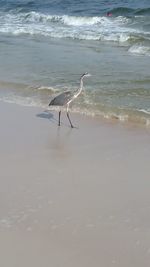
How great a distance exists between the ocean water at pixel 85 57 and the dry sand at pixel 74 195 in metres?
1.34

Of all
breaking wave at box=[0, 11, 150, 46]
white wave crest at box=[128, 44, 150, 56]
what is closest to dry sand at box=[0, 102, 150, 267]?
white wave crest at box=[128, 44, 150, 56]

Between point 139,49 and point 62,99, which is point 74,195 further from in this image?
point 139,49

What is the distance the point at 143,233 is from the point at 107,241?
14.9 inches

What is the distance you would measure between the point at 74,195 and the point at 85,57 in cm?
919

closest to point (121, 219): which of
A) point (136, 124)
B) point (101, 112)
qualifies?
point (136, 124)

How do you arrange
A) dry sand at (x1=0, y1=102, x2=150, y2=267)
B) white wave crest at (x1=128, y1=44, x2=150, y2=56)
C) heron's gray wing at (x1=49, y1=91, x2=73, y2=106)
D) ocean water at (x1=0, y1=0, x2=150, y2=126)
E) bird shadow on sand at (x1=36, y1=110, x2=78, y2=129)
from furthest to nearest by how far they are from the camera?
white wave crest at (x1=128, y1=44, x2=150, y2=56) < ocean water at (x1=0, y1=0, x2=150, y2=126) < bird shadow on sand at (x1=36, y1=110, x2=78, y2=129) < heron's gray wing at (x1=49, y1=91, x2=73, y2=106) < dry sand at (x1=0, y1=102, x2=150, y2=267)

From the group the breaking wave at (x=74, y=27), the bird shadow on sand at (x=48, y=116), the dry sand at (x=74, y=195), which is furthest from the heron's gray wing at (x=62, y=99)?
the breaking wave at (x=74, y=27)

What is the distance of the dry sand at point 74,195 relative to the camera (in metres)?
5.04

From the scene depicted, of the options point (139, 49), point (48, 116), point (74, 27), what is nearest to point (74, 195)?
point (48, 116)

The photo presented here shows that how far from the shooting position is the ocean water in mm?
10406

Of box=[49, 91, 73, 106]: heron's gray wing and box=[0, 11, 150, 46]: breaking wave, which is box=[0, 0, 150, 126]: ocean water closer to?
box=[0, 11, 150, 46]: breaking wave

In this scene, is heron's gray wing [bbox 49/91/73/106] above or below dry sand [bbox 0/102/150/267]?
above

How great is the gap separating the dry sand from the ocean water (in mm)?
1341

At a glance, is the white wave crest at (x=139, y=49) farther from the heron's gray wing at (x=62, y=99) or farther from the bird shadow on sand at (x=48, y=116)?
the heron's gray wing at (x=62, y=99)
